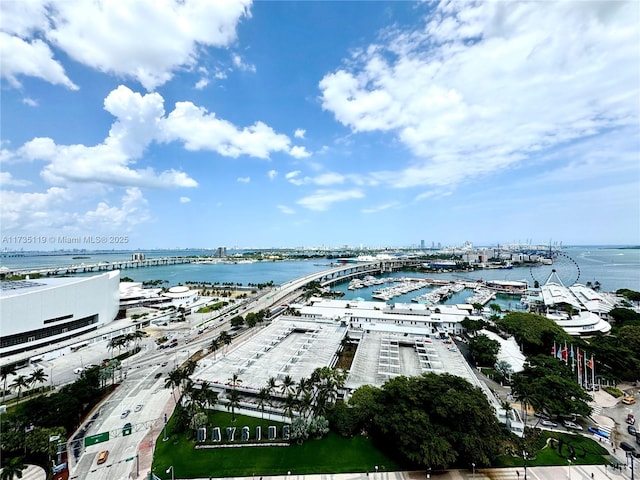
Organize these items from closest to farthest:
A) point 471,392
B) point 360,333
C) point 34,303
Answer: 1. point 471,392
2. point 34,303
3. point 360,333

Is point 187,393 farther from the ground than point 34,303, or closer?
closer

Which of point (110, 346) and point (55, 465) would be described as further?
point (110, 346)

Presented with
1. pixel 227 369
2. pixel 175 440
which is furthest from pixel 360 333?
pixel 175 440

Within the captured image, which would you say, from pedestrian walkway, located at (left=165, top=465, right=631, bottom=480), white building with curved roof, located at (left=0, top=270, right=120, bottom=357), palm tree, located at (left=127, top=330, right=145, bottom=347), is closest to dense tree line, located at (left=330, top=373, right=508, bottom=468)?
pedestrian walkway, located at (left=165, top=465, right=631, bottom=480)

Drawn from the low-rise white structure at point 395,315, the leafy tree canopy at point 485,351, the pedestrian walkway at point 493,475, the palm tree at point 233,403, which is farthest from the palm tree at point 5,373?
the leafy tree canopy at point 485,351

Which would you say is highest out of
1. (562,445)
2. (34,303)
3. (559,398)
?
(34,303)

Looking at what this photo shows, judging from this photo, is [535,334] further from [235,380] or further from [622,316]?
[235,380]

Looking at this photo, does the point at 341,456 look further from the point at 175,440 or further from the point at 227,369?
the point at 227,369
